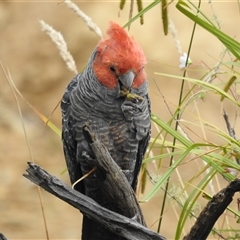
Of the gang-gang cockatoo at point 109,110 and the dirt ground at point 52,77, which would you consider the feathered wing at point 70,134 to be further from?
the dirt ground at point 52,77

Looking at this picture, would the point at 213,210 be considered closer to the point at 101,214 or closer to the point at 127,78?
the point at 101,214

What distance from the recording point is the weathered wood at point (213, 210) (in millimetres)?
855

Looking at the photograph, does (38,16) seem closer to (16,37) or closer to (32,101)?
(16,37)

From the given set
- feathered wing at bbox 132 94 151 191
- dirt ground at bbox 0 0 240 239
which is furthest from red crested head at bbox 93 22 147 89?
dirt ground at bbox 0 0 240 239

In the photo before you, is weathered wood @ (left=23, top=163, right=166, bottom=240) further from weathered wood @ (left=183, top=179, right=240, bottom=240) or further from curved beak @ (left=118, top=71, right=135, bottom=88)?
curved beak @ (left=118, top=71, right=135, bottom=88)

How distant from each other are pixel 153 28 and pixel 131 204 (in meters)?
2.06

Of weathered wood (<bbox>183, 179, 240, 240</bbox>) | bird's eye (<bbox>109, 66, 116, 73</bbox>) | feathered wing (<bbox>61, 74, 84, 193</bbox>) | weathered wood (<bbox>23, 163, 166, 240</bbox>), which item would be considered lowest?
weathered wood (<bbox>23, 163, 166, 240</bbox>)

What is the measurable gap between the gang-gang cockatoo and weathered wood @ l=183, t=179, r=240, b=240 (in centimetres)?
28

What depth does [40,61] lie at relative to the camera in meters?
3.05

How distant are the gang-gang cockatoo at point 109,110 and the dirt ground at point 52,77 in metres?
1.57

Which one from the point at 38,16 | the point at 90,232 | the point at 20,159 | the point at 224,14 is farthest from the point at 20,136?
the point at 90,232

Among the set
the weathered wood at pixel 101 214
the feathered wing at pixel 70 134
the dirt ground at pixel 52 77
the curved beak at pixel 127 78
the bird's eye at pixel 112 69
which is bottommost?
the weathered wood at pixel 101 214

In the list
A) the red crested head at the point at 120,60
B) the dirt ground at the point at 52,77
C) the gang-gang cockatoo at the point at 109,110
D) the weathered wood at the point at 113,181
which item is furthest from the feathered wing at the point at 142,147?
the dirt ground at the point at 52,77

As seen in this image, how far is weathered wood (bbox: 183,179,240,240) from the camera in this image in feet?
2.80
